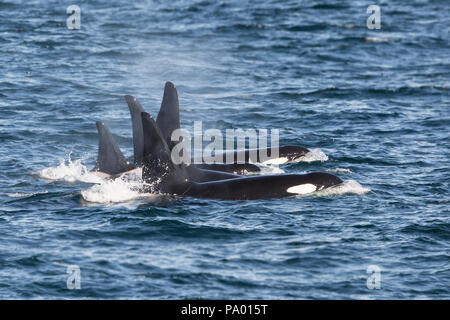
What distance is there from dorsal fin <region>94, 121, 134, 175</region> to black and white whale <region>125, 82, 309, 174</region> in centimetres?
37

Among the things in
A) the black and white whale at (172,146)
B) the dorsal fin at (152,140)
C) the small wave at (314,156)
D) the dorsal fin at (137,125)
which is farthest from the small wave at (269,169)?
the dorsal fin at (152,140)

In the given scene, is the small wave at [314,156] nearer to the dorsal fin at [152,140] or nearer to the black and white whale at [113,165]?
the black and white whale at [113,165]

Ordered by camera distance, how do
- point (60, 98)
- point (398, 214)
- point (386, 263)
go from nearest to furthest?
point (386, 263) < point (398, 214) < point (60, 98)

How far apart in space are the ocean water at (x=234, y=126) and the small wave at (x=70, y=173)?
3.8 inches

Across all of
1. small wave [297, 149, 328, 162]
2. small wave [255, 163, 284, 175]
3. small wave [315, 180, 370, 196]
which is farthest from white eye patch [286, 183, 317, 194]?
small wave [297, 149, 328, 162]

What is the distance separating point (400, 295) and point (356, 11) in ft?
108

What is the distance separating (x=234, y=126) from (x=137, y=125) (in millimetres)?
7280

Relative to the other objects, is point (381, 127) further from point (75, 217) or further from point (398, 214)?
point (75, 217)

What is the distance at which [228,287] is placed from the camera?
1324 centimetres

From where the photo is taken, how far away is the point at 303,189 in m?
18.3

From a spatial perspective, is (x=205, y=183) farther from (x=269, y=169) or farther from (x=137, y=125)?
(x=269, y=169)

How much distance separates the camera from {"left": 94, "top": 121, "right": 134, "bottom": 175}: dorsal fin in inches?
779

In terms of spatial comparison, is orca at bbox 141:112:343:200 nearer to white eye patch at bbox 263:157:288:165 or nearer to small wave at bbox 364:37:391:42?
white eye patch at bbox 263:157:288:165

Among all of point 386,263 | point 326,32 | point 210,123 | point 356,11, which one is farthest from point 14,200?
point 356,11
